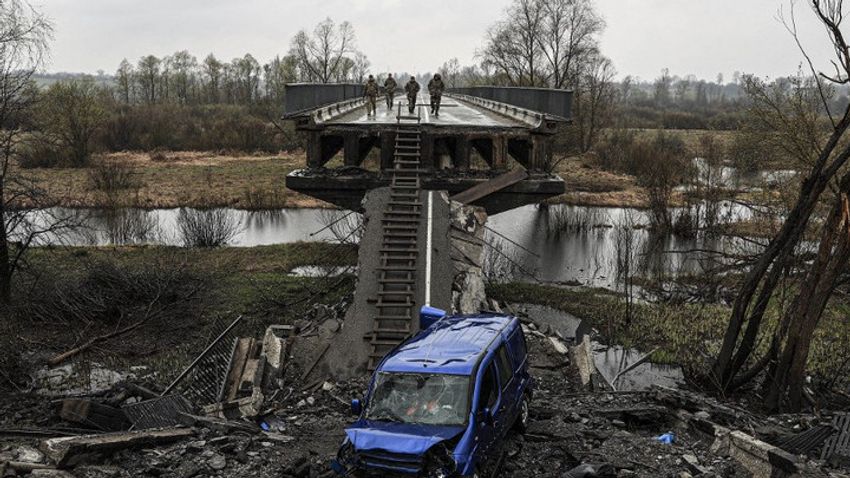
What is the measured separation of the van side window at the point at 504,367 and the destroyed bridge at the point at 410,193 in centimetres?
410

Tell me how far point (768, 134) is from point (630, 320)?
30.1 ft

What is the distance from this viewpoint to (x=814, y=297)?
12.8 meters

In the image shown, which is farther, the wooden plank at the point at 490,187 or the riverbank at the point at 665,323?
the wooden plank at the point at 490,187

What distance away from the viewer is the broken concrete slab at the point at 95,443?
→ 886 centimetres

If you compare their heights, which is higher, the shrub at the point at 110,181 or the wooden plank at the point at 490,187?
the wooden plank at the point at 490,187

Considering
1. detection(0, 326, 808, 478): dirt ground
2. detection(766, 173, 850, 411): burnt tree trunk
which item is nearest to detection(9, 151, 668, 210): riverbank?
detection(0, 326, 808, 478): dirt ground

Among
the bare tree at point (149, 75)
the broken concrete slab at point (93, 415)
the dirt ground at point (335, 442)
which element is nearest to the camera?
the dirt ground at point (335, 442)

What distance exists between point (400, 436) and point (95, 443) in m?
4.29

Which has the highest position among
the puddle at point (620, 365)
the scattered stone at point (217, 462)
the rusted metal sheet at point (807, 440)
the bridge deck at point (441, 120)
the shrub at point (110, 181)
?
the bridge deck at point (441, 120)

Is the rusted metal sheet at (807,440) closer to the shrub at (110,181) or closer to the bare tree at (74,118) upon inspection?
the shrub at (110,181)

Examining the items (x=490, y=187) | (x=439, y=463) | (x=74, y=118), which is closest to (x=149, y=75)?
(x=74, y=118)

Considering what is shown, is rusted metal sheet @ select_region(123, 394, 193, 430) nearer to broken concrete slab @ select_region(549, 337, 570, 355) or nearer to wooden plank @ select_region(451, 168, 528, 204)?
broken concrete slab @ select_region(549, 337, 570, 355)

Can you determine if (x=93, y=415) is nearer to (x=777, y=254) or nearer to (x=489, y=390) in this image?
(x=489, y=390)

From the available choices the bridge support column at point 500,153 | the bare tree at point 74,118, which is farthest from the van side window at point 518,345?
the bare tree at point 74,118
